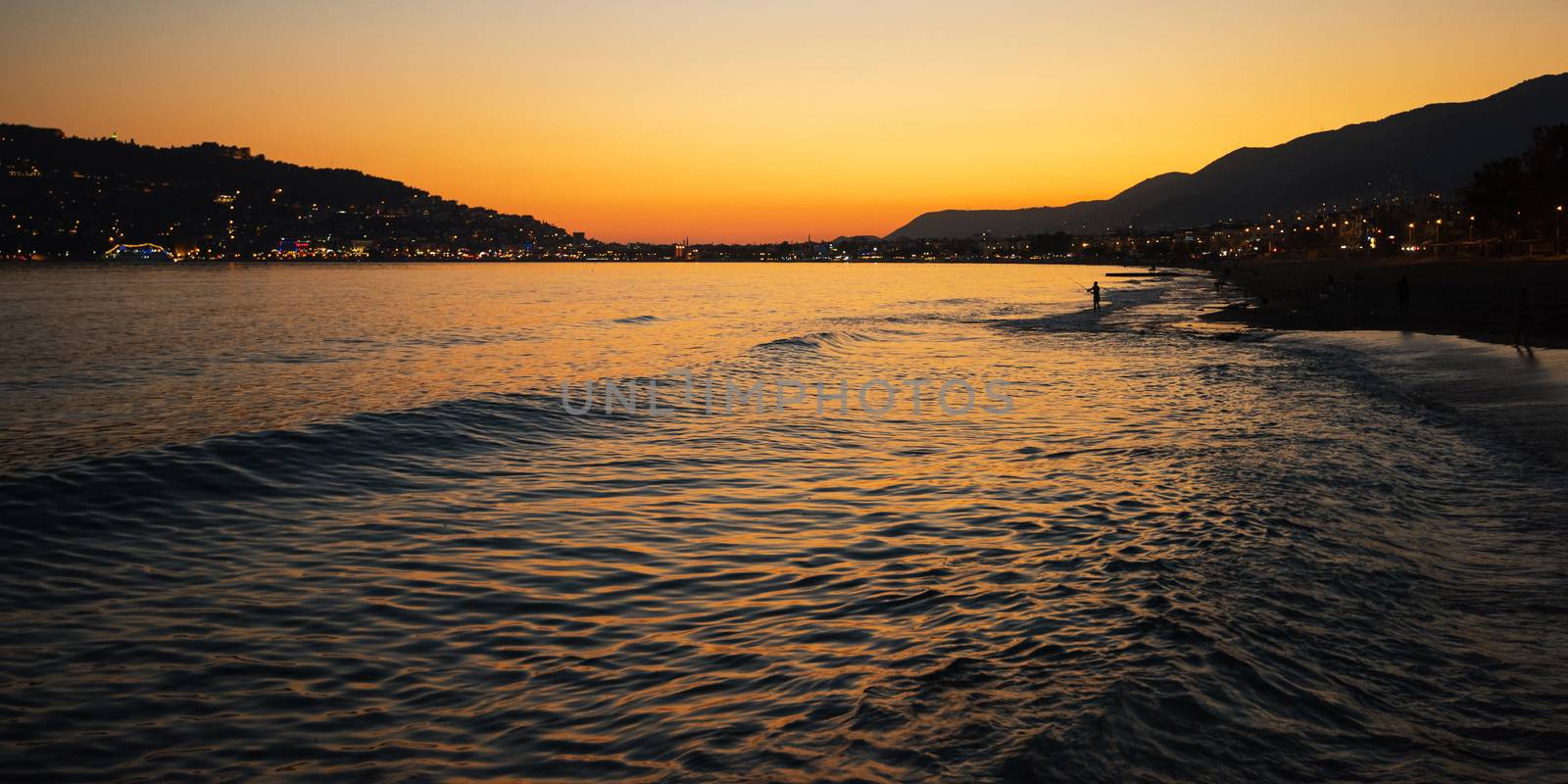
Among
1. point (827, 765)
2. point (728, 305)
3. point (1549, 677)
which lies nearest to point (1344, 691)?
point (1549, 677)

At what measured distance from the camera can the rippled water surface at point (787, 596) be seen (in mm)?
6523

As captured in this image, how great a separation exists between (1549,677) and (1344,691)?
1.60 m

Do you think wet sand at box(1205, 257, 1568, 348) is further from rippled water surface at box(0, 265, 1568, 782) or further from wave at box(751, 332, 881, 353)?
wave at box(751, 332, 881, 353)

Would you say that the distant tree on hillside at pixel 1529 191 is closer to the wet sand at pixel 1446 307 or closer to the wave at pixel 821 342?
the wet sand at pixel 1446 307

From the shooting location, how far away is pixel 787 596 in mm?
9930

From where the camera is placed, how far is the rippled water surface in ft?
21.4

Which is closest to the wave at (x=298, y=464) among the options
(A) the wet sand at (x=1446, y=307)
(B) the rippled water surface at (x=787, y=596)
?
(B) the rippled water surface at (x=787, y=596)

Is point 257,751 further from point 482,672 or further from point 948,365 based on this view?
point 948,365

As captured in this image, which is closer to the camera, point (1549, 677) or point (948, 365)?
point (1549, 677)

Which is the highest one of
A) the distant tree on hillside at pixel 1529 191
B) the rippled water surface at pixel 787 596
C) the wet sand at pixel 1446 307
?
the distant tree on hillside at pixel 1529 191

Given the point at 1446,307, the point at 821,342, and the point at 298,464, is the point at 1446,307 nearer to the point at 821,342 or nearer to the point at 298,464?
the point at 821,342

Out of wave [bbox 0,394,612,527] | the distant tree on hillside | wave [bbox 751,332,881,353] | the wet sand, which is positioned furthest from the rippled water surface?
the distant tree on hillside

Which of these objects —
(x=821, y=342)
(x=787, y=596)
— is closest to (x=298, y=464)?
(x=787, y=596)

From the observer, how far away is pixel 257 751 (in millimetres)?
6613
